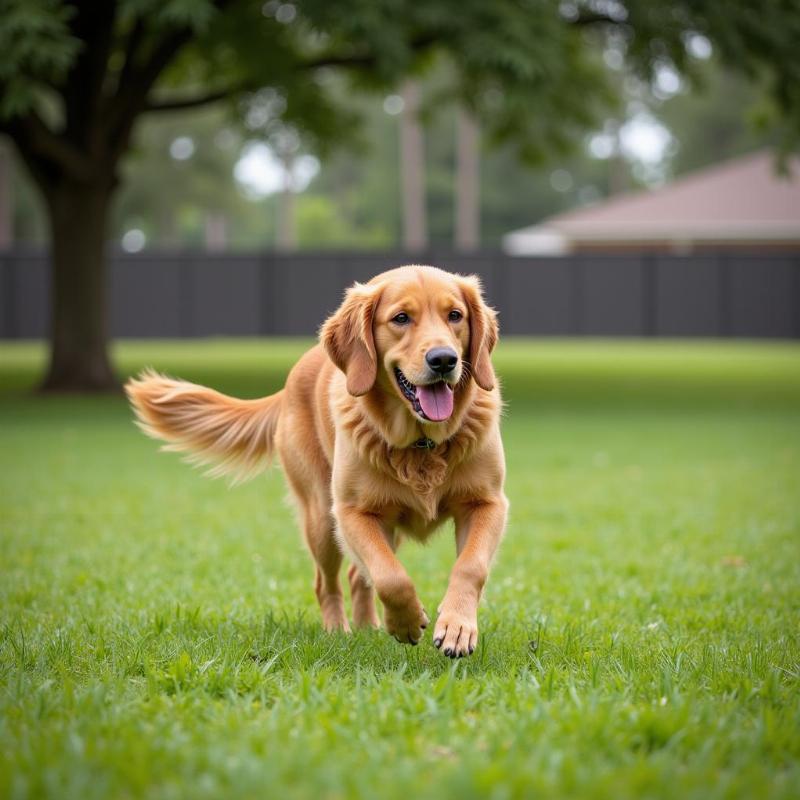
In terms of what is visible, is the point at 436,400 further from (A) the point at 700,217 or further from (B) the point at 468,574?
(A) the point at 700,217

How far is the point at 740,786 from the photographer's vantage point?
2730mm

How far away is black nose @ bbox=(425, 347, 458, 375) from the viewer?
4.15 meters

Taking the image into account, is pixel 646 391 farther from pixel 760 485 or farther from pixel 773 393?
pixel 760 485

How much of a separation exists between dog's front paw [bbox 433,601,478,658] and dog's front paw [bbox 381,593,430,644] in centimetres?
13

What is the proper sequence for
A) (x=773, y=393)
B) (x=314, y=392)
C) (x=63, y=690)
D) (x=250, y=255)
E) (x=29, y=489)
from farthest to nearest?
(x=250, y=255) → (x=773, y=393) → (x=29, y=489) → (x=314, y=392) → (x=63, y=690)

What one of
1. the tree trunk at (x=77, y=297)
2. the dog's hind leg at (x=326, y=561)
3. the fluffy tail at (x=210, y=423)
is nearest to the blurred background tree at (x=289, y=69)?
the tree trunk at (x=77, y=297)

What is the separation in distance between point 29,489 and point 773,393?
1315 centimetres

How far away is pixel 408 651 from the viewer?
428cm

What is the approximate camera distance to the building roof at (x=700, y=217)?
40.4 meters

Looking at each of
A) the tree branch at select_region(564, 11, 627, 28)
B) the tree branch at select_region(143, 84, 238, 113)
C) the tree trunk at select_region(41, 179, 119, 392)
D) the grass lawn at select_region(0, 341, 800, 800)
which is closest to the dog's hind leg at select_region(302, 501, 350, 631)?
the grass lawn at select_region(0, 341, 800, 800)

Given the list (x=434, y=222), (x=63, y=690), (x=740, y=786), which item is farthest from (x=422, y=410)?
(x=434, y=222)

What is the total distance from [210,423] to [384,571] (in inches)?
69.8

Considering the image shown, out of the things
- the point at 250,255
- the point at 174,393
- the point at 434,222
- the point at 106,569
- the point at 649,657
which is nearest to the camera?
the point at 649,657

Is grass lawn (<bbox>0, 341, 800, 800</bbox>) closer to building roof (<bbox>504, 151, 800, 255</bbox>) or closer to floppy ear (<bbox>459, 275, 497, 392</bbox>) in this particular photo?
floppy ear (<bbox>459, 275, 497, 392</bbox>)
